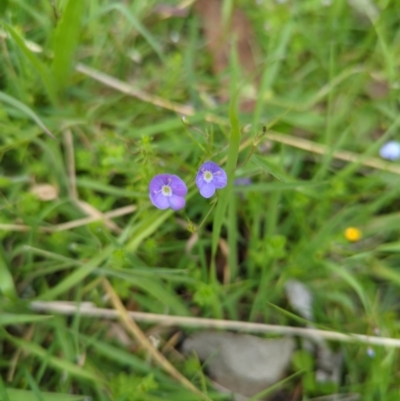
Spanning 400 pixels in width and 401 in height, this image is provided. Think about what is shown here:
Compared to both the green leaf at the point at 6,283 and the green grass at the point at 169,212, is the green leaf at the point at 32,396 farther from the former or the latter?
the green leaf at the point at 6,283

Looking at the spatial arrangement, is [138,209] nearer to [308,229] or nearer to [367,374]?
[308,229]

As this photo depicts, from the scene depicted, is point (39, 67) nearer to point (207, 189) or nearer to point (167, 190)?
point (167, 190)

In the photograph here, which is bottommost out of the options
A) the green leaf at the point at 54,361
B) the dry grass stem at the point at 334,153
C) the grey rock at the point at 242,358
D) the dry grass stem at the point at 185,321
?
the green leaf at the point at 54,361

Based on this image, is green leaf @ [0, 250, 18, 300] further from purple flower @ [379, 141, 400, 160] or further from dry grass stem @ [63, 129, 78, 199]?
purple flower @ [379, 141, 400, 160]

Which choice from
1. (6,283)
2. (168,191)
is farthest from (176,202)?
(6,283)

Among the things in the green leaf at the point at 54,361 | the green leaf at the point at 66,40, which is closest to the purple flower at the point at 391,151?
the green leaf at the point at 66,40

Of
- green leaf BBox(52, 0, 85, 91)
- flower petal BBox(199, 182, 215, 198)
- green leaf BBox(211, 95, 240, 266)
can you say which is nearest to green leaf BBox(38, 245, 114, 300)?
green leaf BBox(211, 95, 240, 266)

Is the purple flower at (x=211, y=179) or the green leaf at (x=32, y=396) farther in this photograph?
the green leaf at (x=32, y=396)

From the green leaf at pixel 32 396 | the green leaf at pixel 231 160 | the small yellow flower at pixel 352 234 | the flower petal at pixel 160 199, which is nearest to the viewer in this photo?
the green leaf at pixel 231 160
